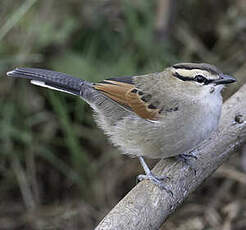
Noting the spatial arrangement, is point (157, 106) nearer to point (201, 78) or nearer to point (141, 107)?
point (141, 107)

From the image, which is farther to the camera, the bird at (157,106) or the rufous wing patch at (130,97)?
the rufous wing patch at (130,97)

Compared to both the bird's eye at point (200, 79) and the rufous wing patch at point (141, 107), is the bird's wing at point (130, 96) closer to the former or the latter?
the rufous wing patch at point (141, 107)

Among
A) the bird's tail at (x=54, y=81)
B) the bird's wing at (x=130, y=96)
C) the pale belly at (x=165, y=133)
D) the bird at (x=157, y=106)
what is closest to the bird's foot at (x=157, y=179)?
the bird at (x=157, y=106)

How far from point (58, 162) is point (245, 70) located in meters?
2.28

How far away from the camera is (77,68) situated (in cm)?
572

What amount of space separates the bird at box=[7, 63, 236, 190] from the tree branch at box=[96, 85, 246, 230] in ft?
0.35

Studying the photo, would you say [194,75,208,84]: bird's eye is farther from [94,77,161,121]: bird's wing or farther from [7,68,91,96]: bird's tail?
[7,68,91,96]: bird's tail

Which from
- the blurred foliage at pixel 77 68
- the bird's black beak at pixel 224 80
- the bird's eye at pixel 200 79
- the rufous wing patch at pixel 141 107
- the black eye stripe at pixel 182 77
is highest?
the bird's black beak at pixel 224 80

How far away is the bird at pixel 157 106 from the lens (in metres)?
3.70

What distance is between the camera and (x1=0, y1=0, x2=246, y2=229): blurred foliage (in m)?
5.37

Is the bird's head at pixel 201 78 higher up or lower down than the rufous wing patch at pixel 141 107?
higher up

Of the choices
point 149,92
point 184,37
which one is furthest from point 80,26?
point 149,92

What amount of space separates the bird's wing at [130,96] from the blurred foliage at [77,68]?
1102mm

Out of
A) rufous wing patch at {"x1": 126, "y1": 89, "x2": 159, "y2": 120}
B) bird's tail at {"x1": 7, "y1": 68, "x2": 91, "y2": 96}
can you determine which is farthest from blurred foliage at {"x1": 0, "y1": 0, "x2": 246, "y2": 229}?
rufous wing patch at {"x1": 126, "y1": 89, "x2": 159, "y2": 120}
